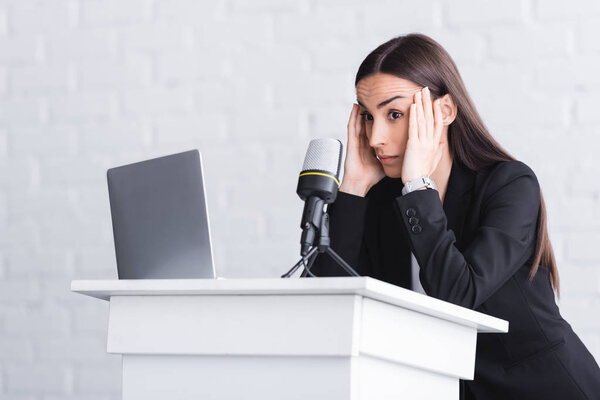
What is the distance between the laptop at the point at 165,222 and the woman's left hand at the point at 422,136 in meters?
0.51

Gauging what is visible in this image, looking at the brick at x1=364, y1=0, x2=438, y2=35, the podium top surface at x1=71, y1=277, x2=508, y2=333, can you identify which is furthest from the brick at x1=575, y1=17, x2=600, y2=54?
the podium top surface at x1=71, y1=277, x2=508, y2=333

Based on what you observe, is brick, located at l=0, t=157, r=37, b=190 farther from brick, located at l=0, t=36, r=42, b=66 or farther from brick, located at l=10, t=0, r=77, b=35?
brick, located at l=10, t=0, r=77, b=35

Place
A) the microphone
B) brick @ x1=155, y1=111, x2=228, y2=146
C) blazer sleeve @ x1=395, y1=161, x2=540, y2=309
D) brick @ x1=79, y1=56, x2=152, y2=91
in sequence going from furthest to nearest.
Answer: brick @ x1=79, y1=56, x2=152, y2=91 < brick @ x1=155, y1=111, x2=228, y2=146 < blazer sleeve @ x1=395, y1=161, x2=540, y2=309 < the microphone

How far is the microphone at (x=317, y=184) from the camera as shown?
3.92ft

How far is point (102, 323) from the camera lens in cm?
252

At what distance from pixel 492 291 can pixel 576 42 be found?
971 mm

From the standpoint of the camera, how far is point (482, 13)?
2291 mm

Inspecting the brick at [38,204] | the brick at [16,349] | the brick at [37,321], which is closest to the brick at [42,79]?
the brick at [38,204]

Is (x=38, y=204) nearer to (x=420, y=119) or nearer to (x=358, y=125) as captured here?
(x=358, y=125)

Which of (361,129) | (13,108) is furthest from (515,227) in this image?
(13,108)

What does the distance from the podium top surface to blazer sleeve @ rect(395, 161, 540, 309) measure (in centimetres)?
30

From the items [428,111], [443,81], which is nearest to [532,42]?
[443,81]

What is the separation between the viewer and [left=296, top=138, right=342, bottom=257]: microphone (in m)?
1.19

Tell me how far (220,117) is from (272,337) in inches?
59.6
